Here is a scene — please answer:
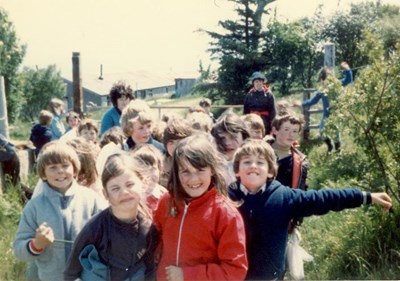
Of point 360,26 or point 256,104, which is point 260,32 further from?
point 256,104

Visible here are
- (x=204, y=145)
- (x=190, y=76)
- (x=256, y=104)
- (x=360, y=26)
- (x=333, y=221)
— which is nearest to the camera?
(x=204, y=145)

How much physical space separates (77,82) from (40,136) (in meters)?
1.82

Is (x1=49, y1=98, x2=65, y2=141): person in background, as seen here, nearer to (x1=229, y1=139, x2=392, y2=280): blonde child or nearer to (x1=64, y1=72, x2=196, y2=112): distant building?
(x1=229, y1=139, x2=392, y2=280): blonde child

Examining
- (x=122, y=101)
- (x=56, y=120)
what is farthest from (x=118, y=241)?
(x=56, y=120)

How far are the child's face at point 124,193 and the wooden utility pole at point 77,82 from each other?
6.42 m

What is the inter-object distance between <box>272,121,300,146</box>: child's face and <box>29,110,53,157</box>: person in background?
404 cm

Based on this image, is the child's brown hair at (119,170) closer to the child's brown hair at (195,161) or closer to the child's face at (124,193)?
the child's face at (124,193)

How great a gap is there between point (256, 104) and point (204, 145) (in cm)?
474

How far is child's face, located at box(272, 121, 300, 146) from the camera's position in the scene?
3.36m

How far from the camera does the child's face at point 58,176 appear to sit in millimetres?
2465

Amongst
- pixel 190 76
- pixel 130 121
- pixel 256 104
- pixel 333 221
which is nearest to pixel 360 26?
pixel 256 104

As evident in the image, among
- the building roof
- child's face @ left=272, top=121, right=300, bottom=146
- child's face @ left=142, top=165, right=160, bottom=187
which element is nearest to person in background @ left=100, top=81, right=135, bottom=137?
child's face @ left=272, top=121, right=300, bottom=146

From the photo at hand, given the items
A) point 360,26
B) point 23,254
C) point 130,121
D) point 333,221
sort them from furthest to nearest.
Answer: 1. point 360,26
2. point 333,221
3. point 130,121
4. point 23,254

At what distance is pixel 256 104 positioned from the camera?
6746 mm
